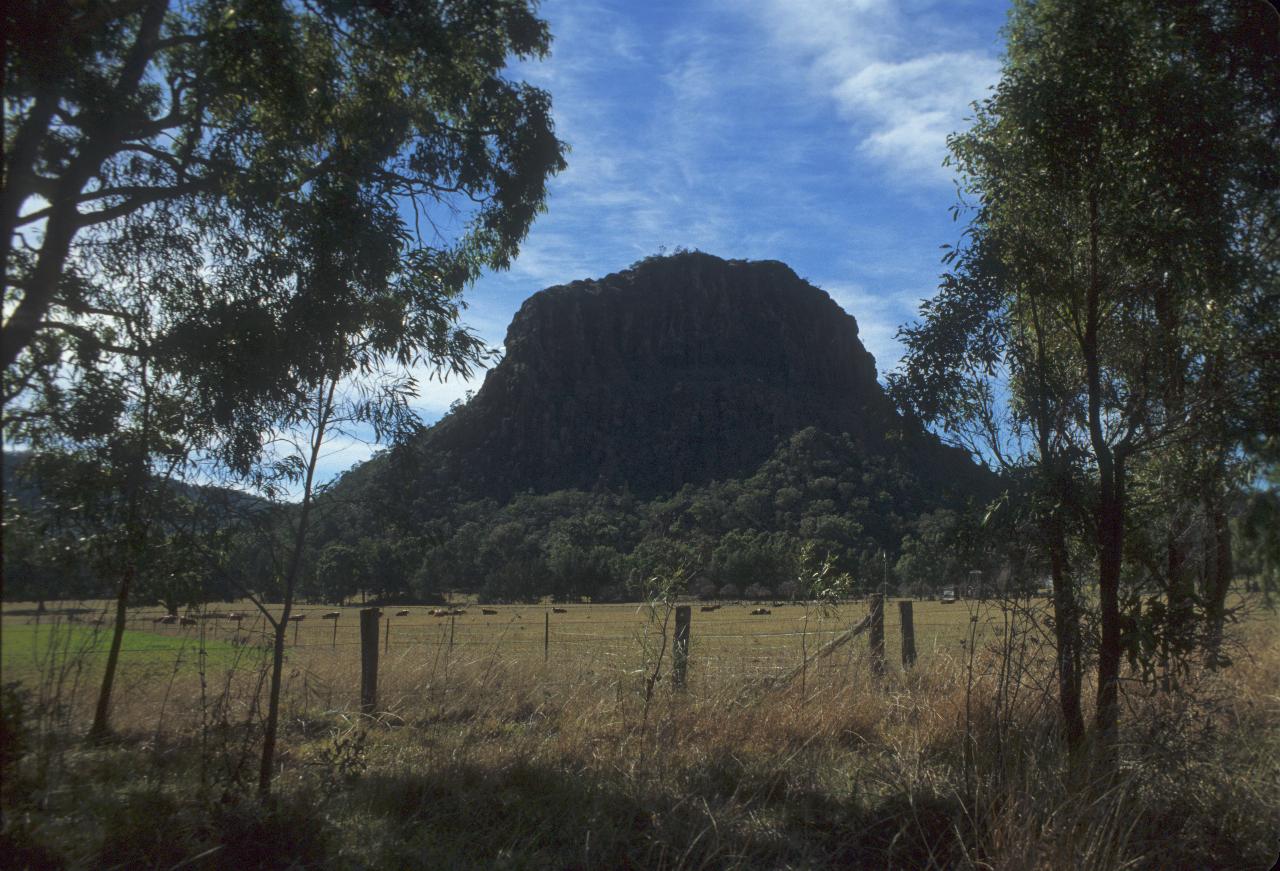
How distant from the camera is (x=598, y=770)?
6047mm

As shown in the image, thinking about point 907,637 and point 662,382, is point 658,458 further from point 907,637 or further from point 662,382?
point 907,637

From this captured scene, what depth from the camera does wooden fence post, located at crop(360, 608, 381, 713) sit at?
25.5 ft

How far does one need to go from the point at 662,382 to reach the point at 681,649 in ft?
276

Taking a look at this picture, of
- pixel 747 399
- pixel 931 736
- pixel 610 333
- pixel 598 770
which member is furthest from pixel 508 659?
pixel 610 333

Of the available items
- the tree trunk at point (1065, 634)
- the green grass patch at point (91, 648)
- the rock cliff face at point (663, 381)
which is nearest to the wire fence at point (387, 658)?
the green grass patch at point (91, 648)

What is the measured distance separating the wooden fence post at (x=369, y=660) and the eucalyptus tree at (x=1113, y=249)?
533 cm

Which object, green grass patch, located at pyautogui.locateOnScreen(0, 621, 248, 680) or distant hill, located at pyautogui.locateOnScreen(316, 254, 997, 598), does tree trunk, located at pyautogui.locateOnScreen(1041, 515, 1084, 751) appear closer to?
distant hill, located at pyautogui.locateOnScreen(316, 254, 997, 598)

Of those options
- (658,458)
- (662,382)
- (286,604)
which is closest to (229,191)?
(286,604)

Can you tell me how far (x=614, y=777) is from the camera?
5.93m

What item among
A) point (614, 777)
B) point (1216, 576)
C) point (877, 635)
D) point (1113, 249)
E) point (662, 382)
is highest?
point (662, 382)

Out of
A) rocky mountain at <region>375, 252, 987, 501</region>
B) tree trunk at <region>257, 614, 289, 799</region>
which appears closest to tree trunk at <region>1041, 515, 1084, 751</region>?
tree trunk at <region>257, 614, 289, 799</region>

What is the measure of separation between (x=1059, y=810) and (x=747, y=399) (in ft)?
251

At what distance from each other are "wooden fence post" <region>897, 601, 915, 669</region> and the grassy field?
6.78 feet

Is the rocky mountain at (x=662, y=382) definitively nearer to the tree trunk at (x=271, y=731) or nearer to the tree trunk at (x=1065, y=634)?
the tree trunk at (x=271, y=731)
